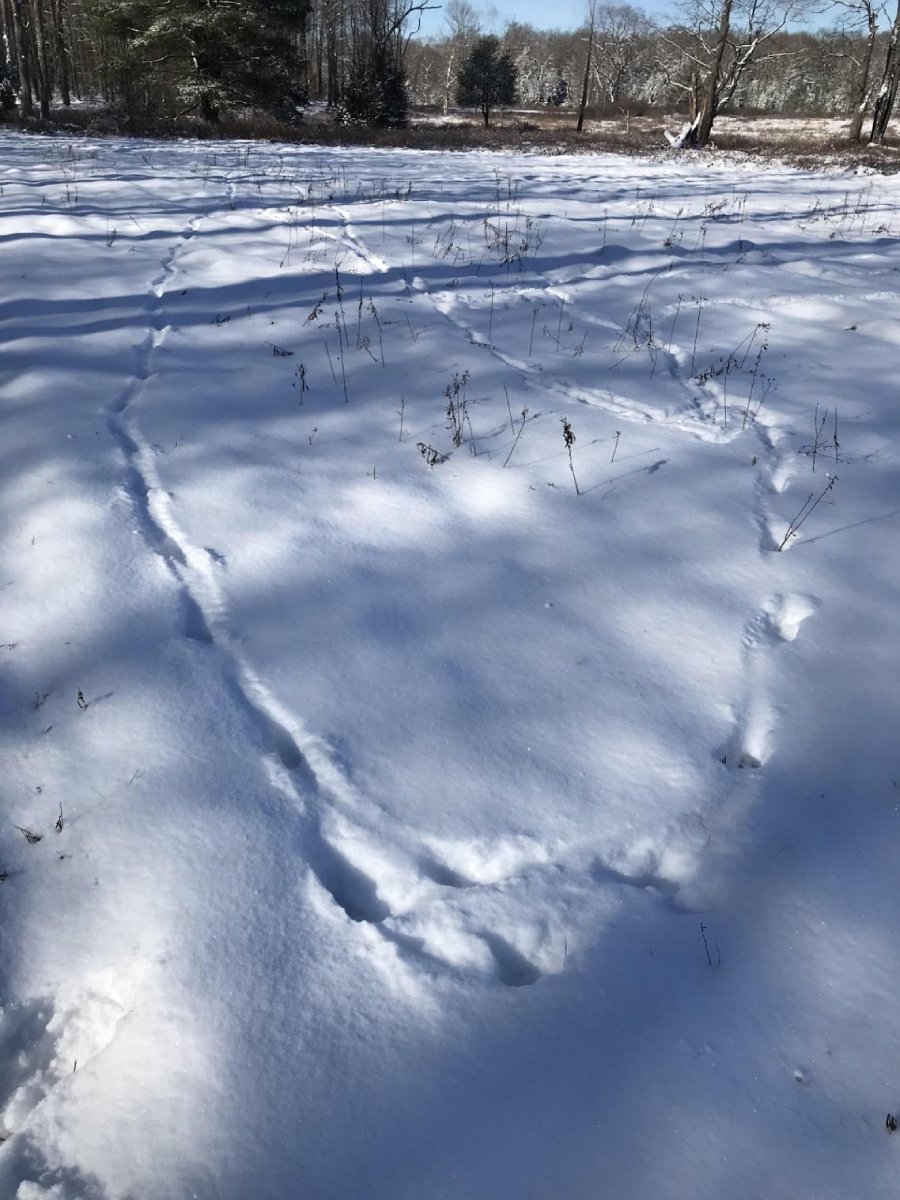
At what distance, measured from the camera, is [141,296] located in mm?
5594

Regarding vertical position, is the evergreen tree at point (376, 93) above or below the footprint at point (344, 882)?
above

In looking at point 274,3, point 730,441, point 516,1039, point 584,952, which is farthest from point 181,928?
point 274,3

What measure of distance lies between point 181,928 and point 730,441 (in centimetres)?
364

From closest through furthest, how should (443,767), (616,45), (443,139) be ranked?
(443,767) < (443,139) < (616,45)

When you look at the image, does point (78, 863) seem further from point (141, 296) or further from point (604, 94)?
point (604, 94)

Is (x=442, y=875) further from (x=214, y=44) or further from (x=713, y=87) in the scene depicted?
(x=214, y=44)

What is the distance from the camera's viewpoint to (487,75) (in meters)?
45.9

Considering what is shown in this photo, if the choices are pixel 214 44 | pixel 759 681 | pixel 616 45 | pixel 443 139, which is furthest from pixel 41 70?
pixel 616 45

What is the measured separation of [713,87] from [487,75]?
31420mm

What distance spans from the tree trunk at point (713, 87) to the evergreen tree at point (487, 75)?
27.0 metres

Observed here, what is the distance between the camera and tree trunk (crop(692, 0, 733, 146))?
67.6 feet

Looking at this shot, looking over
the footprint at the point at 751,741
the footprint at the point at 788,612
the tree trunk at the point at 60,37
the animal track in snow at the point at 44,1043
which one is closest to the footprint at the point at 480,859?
the footprint at the point at 751,741

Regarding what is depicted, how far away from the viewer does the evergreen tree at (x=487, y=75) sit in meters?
45.7

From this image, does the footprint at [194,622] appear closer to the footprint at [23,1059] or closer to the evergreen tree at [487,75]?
the footprint at [23,1059]
